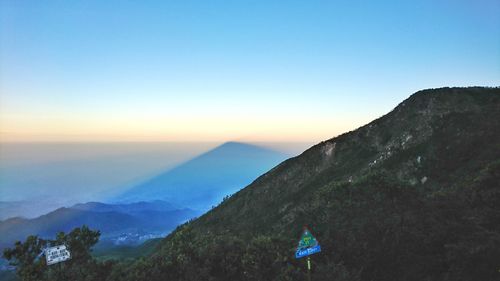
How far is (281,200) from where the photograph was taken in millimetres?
71188

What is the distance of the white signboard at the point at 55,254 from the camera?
1847 cm

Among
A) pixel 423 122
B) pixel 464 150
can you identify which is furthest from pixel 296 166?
pixel 464 150

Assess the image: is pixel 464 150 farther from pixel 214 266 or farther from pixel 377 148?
pixel 214 266

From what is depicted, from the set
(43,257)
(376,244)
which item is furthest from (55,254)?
(376,244)

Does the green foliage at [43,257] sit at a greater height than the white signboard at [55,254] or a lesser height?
lesser

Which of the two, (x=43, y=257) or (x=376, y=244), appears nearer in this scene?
(x=376, y=244)

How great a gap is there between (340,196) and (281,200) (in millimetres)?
43351

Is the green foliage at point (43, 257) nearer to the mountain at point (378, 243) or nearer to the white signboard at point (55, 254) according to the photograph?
the white signboard at point (55, 254)

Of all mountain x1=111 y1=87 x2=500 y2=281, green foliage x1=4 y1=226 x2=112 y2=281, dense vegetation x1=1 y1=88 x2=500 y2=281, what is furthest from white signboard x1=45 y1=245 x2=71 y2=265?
mountain x1=111 y1=87 x2=500 y2=281

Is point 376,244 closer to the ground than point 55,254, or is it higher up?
higher up

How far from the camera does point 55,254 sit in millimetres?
18641

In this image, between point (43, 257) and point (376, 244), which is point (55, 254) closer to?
point (43, 257)

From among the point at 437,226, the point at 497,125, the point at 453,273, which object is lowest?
the point at 453,273

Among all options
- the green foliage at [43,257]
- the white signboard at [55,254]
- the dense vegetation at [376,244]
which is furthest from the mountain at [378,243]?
the green foliage at [43,257]
